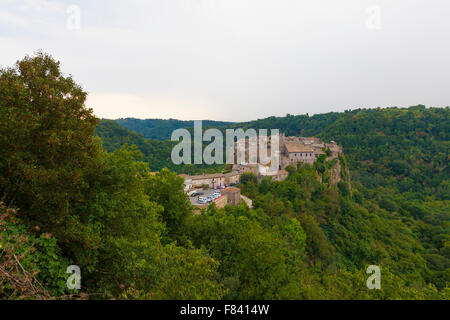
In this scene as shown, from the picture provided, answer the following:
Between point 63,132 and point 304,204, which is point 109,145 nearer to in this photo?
point 304,204

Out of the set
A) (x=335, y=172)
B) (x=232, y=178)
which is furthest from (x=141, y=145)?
(x=335, y=172)

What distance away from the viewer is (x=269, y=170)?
5300 cm

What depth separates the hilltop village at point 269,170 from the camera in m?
51.6

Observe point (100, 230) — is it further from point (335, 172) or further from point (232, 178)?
point (335, 172)

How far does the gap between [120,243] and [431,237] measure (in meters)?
81.8

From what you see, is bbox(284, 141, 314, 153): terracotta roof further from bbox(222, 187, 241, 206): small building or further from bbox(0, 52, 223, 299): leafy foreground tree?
bbox(0, 52, 223, 299): leafy foreground tree

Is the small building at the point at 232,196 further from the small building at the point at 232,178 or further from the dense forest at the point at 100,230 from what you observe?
the dense forest at the point at 100,230

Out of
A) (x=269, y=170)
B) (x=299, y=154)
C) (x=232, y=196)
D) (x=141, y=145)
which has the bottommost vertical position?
(x=232, y=196)

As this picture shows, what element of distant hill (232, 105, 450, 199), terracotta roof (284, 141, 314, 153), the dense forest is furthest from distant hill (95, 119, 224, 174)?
distant hill (232, 105, 450, 199)

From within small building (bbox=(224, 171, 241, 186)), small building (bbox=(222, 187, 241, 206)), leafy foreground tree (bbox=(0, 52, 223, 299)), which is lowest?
small building (bbox=(222, 187, 241, 206))

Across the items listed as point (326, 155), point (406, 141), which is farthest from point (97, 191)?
point (406, 141)

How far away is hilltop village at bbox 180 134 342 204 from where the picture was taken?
169ft

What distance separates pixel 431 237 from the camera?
220ft

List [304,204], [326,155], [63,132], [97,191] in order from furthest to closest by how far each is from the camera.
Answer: [326,155] → [304,204] → [97,191] → [63,132]
